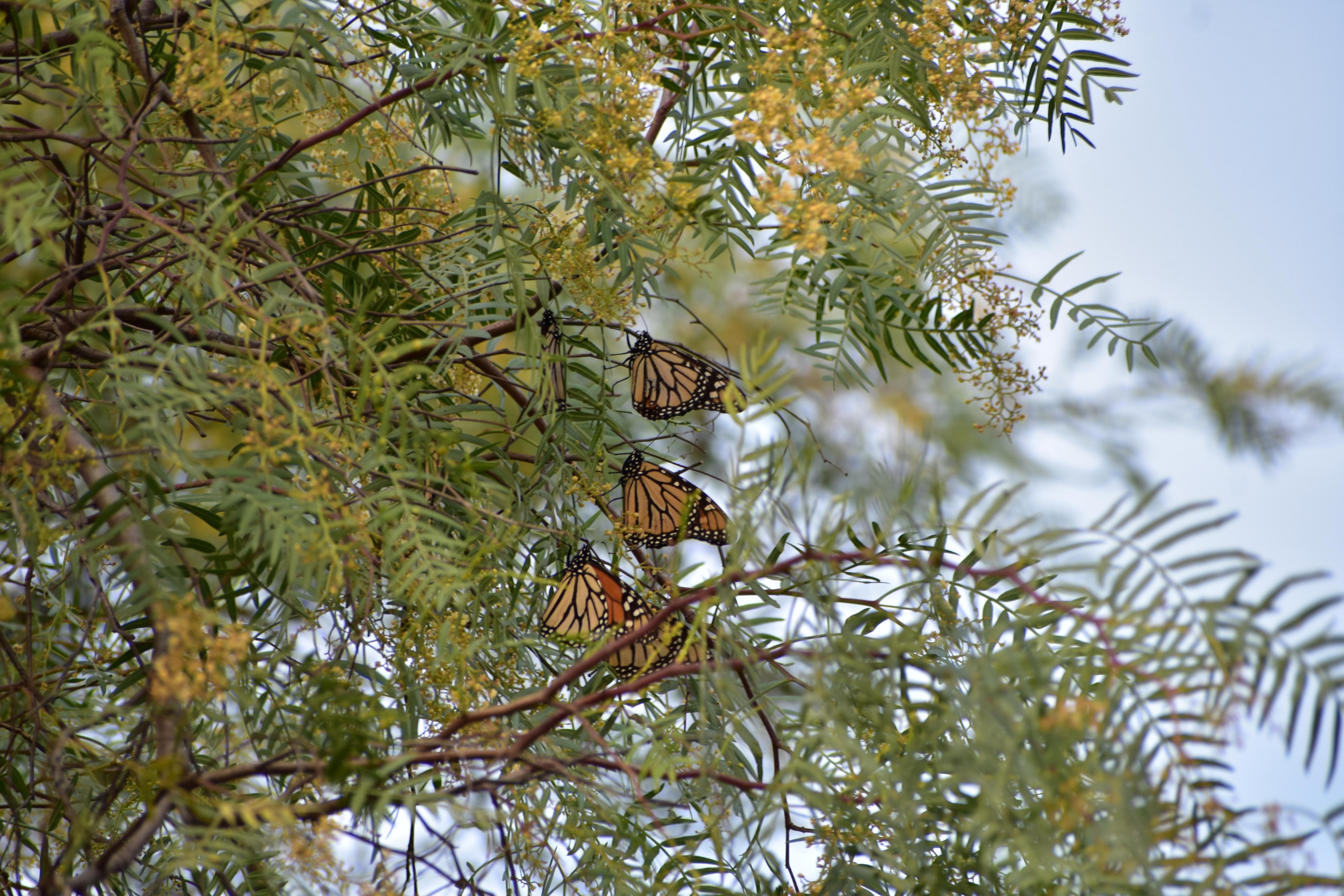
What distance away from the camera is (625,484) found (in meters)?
0.52

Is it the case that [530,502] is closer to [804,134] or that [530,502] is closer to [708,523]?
[708,523]

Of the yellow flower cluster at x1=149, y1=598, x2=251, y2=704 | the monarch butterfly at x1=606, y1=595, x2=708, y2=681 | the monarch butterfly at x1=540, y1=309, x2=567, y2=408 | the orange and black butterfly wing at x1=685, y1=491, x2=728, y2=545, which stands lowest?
the yellow flower cluster at x1=149, y1=598, x2=251, y2=704

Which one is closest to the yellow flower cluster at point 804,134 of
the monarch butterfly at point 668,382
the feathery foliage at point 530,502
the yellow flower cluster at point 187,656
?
the feathery foliage at point 530,502

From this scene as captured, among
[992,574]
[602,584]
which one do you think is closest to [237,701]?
[602,584]

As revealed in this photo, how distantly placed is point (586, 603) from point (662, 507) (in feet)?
0.25

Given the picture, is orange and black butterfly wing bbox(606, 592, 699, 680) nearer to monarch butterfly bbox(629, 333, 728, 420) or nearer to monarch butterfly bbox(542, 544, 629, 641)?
monarch butterfly bbox(542, 544, 629, 641)

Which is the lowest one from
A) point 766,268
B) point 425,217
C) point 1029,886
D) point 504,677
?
point 1029,886

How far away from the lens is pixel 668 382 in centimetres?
56

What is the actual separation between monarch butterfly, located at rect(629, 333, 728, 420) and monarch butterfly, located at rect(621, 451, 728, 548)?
40 mm

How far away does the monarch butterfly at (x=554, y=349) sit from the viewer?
0.52 meters

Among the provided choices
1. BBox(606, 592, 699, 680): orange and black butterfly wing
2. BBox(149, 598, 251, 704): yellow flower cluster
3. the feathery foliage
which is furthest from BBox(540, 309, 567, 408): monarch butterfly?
BBox(149, 598, 251, 704): yellow flower cluster

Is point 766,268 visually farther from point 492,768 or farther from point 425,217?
point 492,768

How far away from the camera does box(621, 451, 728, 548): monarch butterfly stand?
1.66 ft

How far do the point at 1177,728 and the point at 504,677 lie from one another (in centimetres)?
32
